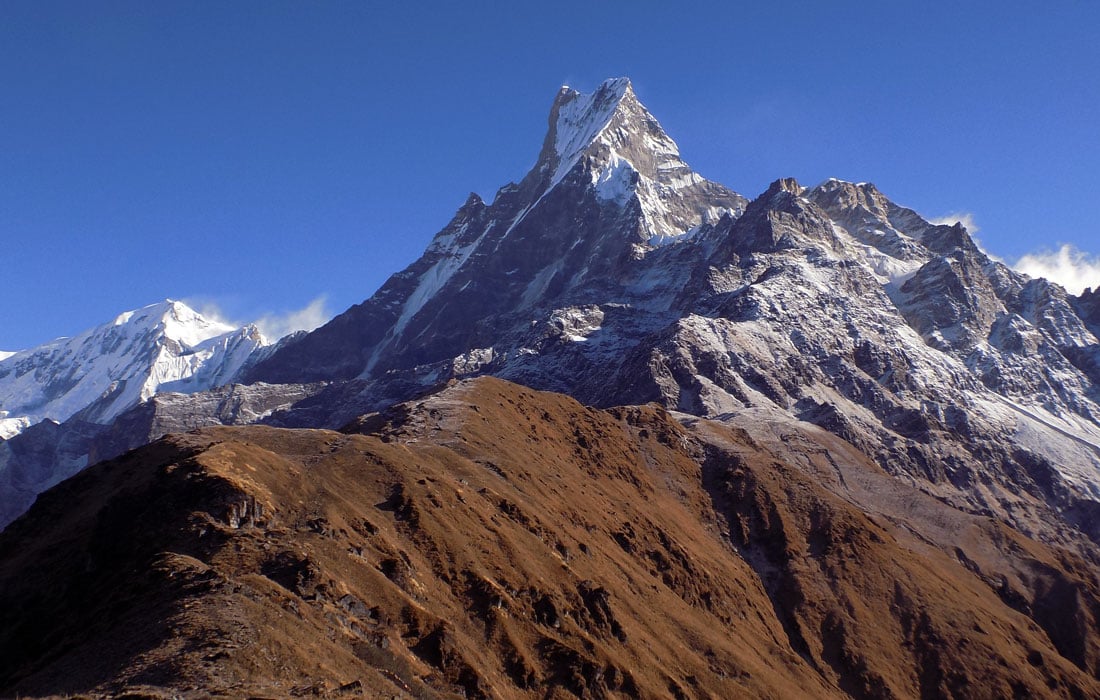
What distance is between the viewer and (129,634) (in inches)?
2645

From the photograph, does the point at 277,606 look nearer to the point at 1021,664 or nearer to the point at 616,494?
the point at 616,494

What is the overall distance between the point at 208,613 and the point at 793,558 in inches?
5844

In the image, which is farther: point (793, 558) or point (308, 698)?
point (793, 558)

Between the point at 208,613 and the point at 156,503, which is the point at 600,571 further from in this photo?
the point at 208,613

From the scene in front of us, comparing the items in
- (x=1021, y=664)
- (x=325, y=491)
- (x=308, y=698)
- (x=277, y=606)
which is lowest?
(x=308, y=698)

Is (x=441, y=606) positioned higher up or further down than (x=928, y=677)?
further down

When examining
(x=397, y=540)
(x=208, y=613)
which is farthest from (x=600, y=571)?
(x=208, y=613)

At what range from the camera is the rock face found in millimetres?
69688

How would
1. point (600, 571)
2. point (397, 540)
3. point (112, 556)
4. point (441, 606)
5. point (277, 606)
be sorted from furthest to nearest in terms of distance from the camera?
point (600, 571), point (397, 540), point (441, 606), point (112, 556), point (277, 606)

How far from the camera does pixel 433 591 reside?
9794cm

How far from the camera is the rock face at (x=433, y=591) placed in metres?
69.7

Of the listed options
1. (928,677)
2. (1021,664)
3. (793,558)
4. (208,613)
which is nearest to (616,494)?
(793,558)

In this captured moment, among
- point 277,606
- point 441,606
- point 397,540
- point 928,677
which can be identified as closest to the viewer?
point 277,606

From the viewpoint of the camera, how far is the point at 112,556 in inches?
3381
